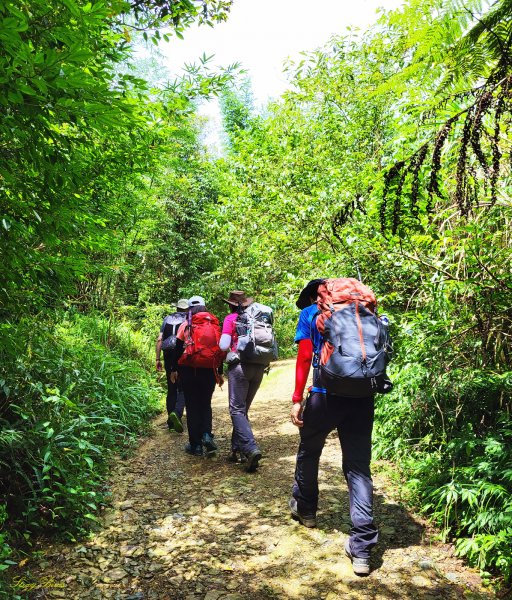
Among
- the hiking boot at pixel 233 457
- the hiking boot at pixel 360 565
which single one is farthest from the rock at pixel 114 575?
the hiking boot at pixel 233 457

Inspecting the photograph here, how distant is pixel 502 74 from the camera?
1.81 meters

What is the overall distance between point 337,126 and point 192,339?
18.6ft

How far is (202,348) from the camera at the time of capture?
5.47 metres

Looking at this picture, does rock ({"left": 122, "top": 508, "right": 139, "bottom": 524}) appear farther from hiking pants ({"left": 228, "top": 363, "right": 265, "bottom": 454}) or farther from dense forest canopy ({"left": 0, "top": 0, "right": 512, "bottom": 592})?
hiking pants ({"left": 228, "top": 363, "right": 265, "bottom": 454})

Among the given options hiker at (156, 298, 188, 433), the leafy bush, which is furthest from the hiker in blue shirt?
hiker at (156, 298, 188, 433)

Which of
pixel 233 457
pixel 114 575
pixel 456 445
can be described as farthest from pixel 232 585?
pixel 233 457

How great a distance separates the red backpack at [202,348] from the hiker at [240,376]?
34 centimetres

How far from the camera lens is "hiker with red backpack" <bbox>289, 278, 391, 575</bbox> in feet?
10.3

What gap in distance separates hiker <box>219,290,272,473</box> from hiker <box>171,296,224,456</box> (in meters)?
0.38

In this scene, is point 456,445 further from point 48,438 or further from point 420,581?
point 48,438

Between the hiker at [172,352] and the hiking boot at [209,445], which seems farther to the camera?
the hiker at [172,352]

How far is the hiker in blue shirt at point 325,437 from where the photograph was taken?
320cm

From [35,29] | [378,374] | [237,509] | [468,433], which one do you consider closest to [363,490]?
[378,374]

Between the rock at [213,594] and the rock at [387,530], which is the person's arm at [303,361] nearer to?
the rock at [387,530]
